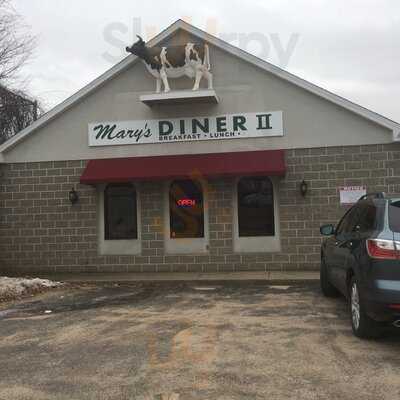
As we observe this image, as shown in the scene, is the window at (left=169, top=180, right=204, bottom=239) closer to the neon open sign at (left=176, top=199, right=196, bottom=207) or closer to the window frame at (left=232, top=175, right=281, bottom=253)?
the neon open sign at (left=176, top=199, right=196, bottom=207)

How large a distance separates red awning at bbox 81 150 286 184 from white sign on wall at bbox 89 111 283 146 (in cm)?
48

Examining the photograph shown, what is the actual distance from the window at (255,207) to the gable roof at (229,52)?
→ 2.44m

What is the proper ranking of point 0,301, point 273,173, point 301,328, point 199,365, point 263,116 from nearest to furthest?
point 199,365 < point 301,328 < point 0,301 < point 273,173 < point 263,116

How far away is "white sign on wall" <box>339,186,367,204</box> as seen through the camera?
1287 centimetres

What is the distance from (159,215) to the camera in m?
13.6

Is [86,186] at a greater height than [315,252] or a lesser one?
greater

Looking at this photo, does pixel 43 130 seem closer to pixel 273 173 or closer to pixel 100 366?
pixel 273 173

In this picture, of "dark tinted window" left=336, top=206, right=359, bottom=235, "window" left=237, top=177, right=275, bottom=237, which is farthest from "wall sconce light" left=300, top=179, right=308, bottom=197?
"dark tinted window" left=336, top=206, right=359, bottom=235

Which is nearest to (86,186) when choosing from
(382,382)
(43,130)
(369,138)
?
(43,130)

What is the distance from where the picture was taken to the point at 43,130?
14.0 metres

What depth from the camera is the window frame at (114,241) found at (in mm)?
13695

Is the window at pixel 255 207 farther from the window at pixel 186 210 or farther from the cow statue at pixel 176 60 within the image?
the cow statue at pixel 176 60

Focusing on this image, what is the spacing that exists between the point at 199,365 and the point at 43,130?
10.0 metres

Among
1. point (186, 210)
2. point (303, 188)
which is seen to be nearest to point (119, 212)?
point (186, 210)
